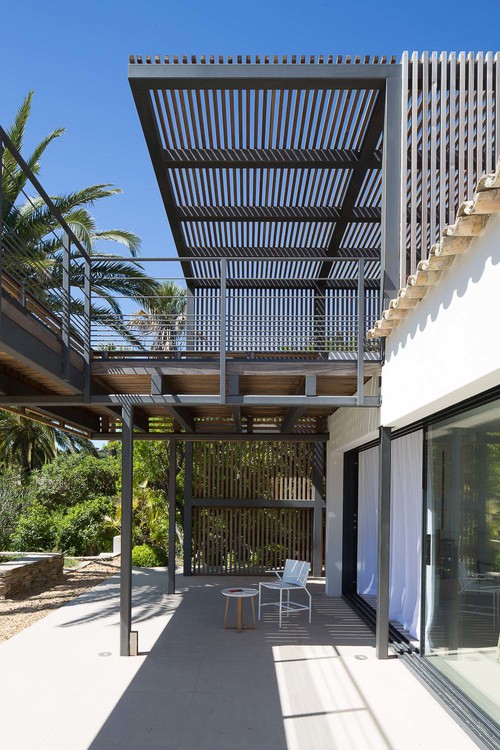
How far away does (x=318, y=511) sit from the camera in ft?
46.1

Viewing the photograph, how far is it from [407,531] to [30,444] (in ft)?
56.4

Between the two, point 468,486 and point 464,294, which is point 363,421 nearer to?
point 468,486

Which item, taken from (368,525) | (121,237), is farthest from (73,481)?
(368,525)

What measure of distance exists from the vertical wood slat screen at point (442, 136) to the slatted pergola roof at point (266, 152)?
0.56 m

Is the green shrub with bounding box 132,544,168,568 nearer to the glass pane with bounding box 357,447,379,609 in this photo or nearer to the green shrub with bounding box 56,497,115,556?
the green shrub with bounding box 56,497,115,556

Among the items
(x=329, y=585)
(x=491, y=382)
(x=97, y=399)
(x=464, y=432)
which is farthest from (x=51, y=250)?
(x=491, y=382)

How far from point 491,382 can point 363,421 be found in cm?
458

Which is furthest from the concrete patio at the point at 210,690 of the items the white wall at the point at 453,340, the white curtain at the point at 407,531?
the white wall at the point at 453,340

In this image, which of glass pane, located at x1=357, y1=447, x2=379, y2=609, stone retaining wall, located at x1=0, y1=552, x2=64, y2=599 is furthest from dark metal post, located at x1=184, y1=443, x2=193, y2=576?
glass pane, located at x1=357, y1=447, x2=379, y2=609

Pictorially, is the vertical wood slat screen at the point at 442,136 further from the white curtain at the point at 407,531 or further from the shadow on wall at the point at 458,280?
the white curtain at the point at 407,531

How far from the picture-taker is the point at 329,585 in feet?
40.0

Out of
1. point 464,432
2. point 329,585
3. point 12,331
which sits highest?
point 12,331

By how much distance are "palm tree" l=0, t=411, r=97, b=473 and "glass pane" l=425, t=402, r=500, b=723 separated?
1503cm

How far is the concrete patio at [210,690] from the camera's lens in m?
5.55
